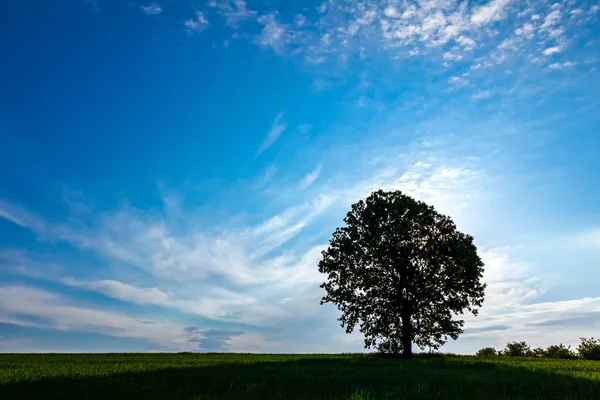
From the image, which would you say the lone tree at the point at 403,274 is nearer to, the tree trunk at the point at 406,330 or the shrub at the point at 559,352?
the tree trunk at the point at 406,330

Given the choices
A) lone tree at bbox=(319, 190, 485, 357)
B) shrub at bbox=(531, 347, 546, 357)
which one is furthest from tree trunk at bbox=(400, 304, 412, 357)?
shrub at bbox=(531, 347, 546, 357)

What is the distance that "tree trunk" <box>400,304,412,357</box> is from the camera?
124 feet

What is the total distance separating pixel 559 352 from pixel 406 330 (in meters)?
19.9

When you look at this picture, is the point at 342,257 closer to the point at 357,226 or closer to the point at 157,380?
the point at 357,226

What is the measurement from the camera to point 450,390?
32.5ft

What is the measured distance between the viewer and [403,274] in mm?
38750

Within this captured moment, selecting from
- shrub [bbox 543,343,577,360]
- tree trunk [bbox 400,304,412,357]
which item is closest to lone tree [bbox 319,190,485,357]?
tree trunk [bbox 400,304,412,357]

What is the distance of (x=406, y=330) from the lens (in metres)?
38.4

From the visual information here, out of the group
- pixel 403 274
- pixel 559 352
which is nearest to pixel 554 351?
pixel 559 352

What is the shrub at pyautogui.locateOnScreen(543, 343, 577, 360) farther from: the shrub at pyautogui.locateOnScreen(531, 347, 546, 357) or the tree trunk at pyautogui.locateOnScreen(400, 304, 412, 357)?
the tree trunk at pyautogui.locateOnScreen(400, 304, 412, 357)

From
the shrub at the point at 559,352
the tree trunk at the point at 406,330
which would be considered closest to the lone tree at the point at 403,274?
the tree trunk at the point at 406,330

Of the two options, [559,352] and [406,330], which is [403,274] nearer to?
[406,330]

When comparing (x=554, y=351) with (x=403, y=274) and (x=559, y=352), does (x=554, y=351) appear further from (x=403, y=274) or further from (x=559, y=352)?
(x=403, y=274)

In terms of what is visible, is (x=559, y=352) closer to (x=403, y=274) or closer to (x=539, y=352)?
(x=539, y=352)
